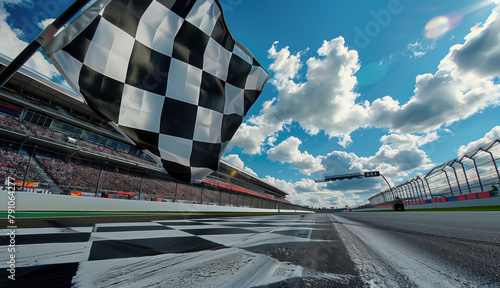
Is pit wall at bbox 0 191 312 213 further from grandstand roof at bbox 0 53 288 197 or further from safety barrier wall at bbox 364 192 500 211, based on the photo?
safety barrier wall at bbox 364 192 500 211

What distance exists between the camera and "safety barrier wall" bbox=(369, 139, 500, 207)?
9.60m

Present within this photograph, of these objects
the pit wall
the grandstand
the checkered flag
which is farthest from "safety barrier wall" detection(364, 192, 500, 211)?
the grandstand

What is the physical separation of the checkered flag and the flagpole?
0.04m

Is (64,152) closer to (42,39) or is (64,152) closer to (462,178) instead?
(42,39)

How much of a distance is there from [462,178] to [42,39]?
17.2m

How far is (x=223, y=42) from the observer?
6.59 feet

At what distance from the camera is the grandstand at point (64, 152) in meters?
10.3

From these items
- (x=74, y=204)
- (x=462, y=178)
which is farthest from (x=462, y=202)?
(x=74, y=204)

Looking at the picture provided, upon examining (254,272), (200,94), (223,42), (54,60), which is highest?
(223,42)

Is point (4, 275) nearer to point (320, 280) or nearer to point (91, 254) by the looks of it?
point (91, 254)

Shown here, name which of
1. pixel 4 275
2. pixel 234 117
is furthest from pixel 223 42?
pixel 4 275

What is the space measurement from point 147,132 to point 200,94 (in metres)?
0.59

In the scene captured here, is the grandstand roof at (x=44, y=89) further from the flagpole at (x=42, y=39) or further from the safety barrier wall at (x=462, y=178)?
the safety barrier wall at (x=462, y=178)

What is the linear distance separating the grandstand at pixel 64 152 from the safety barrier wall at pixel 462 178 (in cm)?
1718
